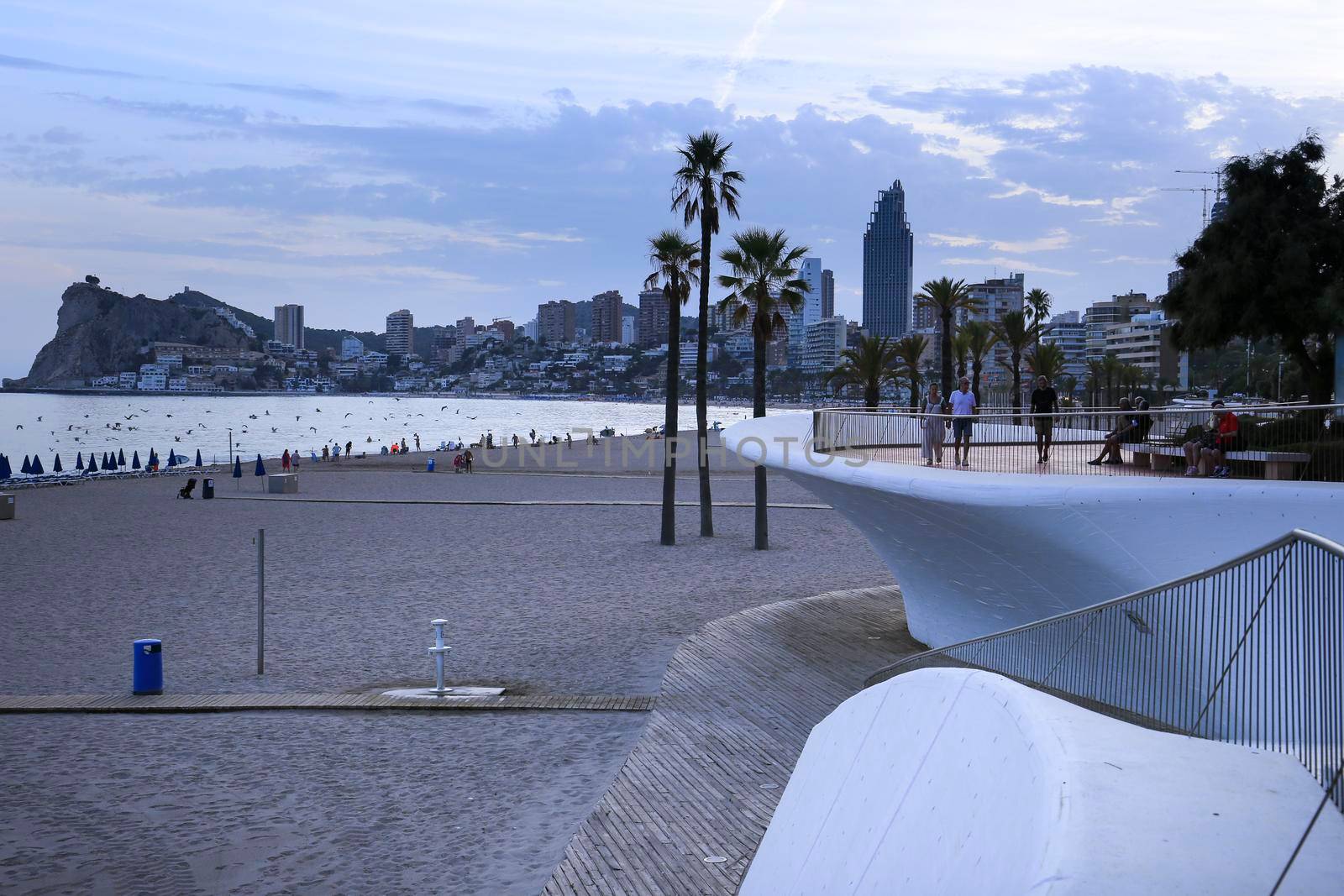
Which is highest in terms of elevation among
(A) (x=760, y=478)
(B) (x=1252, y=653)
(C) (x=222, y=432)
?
(B) (x=1252, y=653)

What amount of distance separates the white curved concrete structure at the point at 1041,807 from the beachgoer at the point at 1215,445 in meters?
6.46

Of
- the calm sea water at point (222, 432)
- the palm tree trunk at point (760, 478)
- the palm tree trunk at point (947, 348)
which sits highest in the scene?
the palm tree trunk at point (947, 348)

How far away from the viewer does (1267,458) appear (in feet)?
35.2

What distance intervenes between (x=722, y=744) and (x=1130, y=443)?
18.1 feet

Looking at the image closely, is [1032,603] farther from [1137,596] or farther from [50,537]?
[50,537]

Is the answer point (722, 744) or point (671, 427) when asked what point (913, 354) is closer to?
→ point (671, 427)

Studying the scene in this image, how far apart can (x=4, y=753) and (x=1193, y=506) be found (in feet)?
41.5

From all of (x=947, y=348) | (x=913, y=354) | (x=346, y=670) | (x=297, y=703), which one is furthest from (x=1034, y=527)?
(x=913, y=354)

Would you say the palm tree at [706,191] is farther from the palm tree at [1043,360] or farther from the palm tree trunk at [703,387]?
the palm tree at [1043,360]

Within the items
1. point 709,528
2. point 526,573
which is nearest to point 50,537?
point 526,573

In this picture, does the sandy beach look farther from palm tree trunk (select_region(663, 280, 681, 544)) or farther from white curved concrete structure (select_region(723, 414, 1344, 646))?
white curved concrete structure (select_region(723, 414, 1344, 646))

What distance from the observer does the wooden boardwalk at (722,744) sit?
866cm

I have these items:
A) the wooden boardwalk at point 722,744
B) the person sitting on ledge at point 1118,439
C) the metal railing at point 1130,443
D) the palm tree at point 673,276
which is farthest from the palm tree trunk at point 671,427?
the person sitting on ledge at point 1118,439

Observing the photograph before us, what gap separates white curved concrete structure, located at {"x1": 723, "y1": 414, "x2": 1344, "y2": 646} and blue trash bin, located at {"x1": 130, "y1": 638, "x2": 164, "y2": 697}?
894cm
